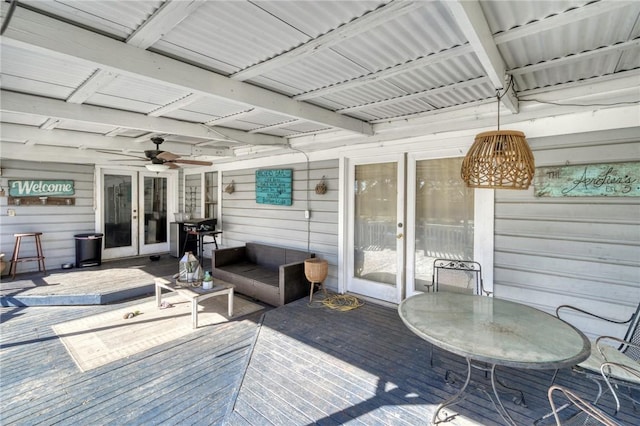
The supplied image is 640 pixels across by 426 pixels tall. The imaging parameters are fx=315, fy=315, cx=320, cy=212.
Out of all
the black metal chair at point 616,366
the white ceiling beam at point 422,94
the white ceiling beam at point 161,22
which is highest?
the white ceiling beam at point 422,94

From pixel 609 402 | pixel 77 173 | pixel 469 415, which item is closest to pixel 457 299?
pixel 469 415

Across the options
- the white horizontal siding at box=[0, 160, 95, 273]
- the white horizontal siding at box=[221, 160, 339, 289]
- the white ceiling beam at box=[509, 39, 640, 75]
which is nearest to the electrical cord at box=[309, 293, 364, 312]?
the white horizontal siding at box=[221, 160, 339, 289]

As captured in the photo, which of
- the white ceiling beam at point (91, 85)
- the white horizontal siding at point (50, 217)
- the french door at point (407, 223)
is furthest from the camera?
the white horizontal siding at point (50, 217)

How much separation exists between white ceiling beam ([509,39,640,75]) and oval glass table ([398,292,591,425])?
5.75ft

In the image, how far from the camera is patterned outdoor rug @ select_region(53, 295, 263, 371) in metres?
3.03

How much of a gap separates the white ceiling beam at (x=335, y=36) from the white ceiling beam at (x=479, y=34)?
0.23 m

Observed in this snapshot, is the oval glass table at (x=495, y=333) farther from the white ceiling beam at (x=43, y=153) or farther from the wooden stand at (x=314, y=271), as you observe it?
the white ceiling beam at (x=43, y=153)

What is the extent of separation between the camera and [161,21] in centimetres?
169

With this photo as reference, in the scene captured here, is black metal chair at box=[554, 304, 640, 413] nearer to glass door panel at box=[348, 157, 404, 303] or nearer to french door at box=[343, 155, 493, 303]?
french door at box=[343, 155, 493, 303]

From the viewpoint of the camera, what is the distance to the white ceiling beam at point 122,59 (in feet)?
5.22

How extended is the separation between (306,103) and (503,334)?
2.53 meters

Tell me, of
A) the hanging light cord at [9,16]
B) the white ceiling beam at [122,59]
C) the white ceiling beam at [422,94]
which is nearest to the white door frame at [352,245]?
the white ceiling beam at [422,94]

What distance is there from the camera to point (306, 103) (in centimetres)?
314

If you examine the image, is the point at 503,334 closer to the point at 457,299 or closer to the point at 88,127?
the point at 457,299
